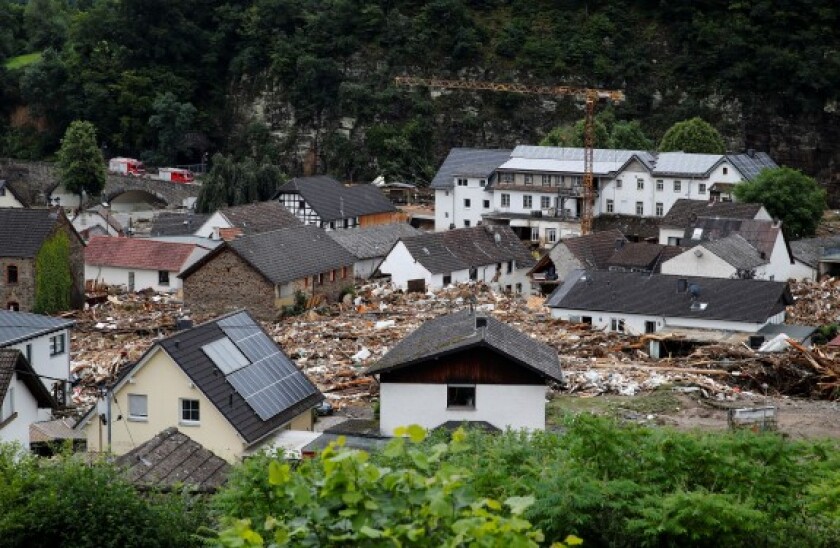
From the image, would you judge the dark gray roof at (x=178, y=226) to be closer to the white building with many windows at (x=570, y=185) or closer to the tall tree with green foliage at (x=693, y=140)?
the white building with many windows at (x=570, y=185)

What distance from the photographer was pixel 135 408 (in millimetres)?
21703

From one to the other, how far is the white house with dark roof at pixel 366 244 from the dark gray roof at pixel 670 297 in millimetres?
9603

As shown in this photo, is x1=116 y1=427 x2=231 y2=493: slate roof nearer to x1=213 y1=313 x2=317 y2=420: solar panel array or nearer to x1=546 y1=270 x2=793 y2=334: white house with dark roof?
x1=213 y1=313 x2=317 y2=420: solar panel array

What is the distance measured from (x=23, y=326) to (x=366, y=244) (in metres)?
20.7

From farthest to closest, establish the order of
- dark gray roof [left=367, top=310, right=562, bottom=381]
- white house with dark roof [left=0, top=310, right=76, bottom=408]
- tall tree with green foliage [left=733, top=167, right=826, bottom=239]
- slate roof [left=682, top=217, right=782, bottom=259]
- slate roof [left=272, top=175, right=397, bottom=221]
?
slate roof [left=272, top=175, right=397, bottom=221]
tall tree with green foliage [left=733, top=167, right=826, bottom=239]
slate roof [left=682, top=217, right=782, bottom=259]
white house with dark roof [left=0, top=310, right=76, bottom=408]
dark gray roof [left=367, top=310, right=562, bottom=381]

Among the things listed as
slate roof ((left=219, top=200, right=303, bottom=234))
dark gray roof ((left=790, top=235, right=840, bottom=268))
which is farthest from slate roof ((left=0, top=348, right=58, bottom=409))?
dark gray roof ((left=790, top=235, right=840, bottom=268))

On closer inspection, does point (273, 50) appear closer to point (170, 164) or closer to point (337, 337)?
point (170, 164)

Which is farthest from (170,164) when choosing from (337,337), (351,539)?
(351,539)

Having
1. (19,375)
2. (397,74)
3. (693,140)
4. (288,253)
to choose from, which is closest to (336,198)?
(693,140)

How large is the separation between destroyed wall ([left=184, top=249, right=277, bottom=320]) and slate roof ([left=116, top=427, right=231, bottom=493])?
2154 cm

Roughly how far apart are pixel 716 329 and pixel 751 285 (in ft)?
6.45

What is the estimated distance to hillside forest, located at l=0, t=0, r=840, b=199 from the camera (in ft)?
242

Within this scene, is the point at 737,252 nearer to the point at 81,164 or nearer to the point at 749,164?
the point at 749,164

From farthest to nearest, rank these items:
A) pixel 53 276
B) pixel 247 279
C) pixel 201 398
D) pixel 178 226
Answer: pixel 178 226
pixel 53 276
pixel 247 279
pixel 201 398
